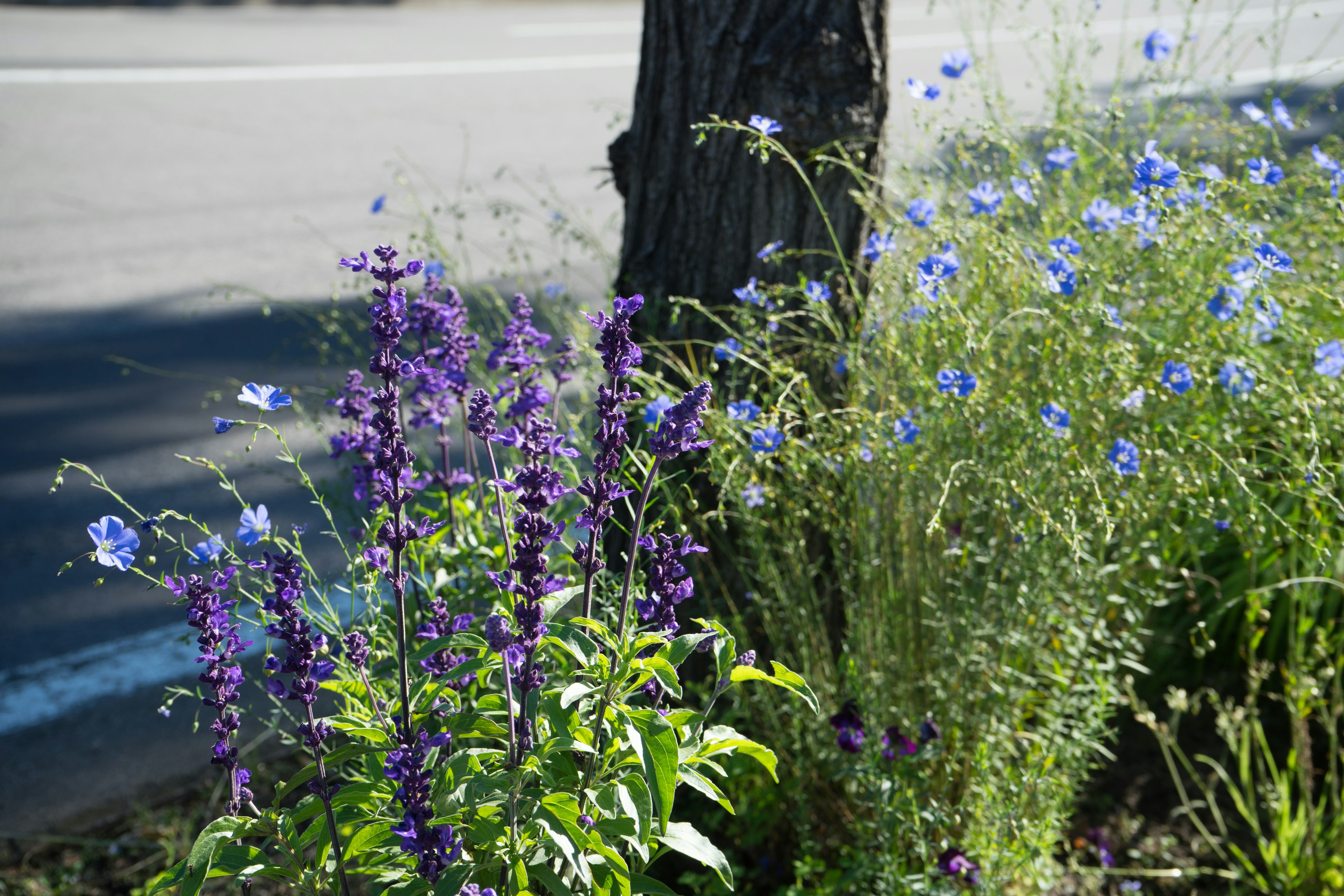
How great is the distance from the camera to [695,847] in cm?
140

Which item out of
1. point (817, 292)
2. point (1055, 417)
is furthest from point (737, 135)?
point (1055, 417)

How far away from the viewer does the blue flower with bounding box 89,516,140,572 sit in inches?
52.4

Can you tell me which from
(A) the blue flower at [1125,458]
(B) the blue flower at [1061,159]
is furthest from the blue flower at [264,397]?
(B) the blue flower at [1061,159]

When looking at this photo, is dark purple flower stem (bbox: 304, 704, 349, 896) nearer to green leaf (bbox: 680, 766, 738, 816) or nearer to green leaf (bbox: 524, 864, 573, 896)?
green leaf (bbox: 524, 864, 573, 896)

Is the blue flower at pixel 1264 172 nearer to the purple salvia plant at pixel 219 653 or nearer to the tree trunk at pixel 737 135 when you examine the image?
the tree trunk at pixel 737 135

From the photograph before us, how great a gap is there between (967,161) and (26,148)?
8332mm

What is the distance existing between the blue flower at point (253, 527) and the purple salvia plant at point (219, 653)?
0.21 feet

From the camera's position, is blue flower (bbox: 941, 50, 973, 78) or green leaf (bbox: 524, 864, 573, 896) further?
blue flower (bbox: 941, 50, 973, 78)

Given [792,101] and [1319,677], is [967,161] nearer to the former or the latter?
[792,101]

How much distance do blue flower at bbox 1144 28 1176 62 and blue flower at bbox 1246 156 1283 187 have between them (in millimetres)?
541

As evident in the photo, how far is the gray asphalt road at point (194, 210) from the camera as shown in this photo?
9.46ft

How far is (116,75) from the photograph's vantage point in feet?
33.4

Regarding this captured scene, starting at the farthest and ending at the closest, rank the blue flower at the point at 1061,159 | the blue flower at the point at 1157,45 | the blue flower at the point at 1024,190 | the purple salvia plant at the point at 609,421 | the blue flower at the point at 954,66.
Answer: the blue flower at the point at 1157,45
the blue flower at the point at 954,66
the blue flower at the point at 1061,159
the blue flower at the point at 1024,190
the purple salvia plant at the point at 609,421

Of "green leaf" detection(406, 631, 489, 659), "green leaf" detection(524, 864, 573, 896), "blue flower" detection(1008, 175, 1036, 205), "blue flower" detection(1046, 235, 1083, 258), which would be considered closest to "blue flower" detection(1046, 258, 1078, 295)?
"blue flower" detection(1046, 235, 1083, 258)
